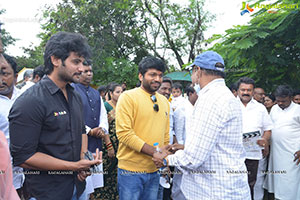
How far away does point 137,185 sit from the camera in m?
2.88

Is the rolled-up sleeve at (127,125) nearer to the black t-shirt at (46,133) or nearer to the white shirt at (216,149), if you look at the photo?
the white shirt at (216,149)

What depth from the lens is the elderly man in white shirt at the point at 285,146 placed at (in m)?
4.99

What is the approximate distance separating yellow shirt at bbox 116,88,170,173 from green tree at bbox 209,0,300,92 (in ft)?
9.18

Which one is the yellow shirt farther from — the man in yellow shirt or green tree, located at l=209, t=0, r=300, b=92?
green tree, located at l=209, t=0, r=300, b=92

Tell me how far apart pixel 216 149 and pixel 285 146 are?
354cm

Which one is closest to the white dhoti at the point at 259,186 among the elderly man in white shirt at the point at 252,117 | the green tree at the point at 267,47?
the elderly man in white shirt at the point at 252,117

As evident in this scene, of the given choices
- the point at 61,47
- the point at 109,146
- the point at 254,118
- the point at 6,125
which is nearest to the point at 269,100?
the point at 254,118

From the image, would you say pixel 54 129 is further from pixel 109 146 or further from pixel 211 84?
pixel 109 146

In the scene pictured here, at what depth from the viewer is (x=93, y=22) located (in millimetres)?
14484

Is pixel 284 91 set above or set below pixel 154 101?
above

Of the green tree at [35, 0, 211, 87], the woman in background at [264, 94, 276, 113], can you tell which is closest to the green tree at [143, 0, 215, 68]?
the green tree at [35, 0, 211, 87]

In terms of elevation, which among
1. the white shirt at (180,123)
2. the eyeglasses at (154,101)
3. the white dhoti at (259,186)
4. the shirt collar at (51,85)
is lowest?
the white dhoti at (259,186)

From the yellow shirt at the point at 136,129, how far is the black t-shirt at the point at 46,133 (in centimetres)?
77

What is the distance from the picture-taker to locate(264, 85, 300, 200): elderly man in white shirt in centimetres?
499
